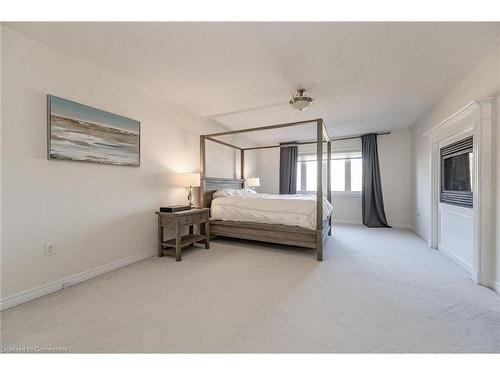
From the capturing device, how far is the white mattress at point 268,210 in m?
3.05

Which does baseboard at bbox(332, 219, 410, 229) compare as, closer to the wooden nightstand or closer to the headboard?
the headboard

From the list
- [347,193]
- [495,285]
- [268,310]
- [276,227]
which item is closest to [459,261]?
[495,285]

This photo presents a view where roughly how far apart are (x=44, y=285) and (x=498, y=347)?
3553 mm

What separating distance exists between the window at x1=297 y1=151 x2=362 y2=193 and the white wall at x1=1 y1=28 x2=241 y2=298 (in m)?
4.38

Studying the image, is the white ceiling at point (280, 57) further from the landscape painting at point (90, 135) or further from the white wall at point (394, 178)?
the white wall at point (394, 178)

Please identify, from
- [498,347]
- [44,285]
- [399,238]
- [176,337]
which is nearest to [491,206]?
[498,347]

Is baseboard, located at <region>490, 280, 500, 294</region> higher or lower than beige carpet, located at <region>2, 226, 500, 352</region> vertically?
higher

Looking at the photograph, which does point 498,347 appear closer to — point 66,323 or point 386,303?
point 386,303

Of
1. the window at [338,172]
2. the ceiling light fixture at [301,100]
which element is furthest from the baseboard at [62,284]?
the window at [338,172]

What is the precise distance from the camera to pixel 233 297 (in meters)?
1.89

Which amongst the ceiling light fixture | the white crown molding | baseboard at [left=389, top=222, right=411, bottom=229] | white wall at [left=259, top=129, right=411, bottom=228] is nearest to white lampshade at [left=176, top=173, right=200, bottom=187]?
the ceiling light fixture

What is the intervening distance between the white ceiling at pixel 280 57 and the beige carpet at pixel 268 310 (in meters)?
2.35

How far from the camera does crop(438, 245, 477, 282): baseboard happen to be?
2.25m

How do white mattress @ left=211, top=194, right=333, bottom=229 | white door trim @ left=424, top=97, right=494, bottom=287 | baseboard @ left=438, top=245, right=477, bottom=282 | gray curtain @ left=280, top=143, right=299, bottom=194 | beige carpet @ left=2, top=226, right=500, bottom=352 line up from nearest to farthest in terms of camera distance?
beige carpet @ left=2, top=226, right=500, bottom=352, white door trim @ left=424, top=97, right=494, bottom=287, baseboard @ left=438, top=245, right=477, bottom=282, white mattress @ left=211, top=194, right=333, bottom=229, gray curtain @ left=280, top=143, right=299, bottom=194
